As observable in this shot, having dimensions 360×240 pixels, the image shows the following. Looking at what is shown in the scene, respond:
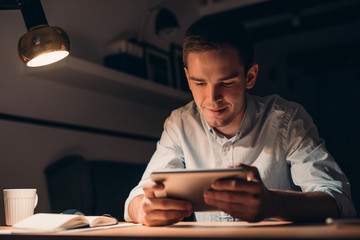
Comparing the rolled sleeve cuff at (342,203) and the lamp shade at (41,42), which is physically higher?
the lamp shade at (41,42)

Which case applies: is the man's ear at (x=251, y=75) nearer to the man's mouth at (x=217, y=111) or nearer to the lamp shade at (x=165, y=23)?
the man's mouth at (x=217, y=111)

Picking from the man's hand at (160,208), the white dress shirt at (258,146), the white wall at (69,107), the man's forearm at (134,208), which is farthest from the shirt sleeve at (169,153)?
→ the white wall at (69,107)

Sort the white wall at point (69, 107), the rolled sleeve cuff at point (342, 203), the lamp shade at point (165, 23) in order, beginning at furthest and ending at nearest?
the lamp shade at point (165, 23) < the white wall at point (69, 107) < the rolled sleeve cuff at point (342, 203)

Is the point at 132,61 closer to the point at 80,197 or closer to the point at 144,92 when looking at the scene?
the point at 144,92

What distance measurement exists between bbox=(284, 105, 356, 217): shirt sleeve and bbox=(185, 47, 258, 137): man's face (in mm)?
238

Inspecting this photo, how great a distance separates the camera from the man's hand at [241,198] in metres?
1.00

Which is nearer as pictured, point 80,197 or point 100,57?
point 80,197

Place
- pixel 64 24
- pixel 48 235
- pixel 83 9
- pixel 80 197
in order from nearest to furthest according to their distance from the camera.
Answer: pixel 48 235, pixel 80 197, pixel 64 24, pixel 83 9

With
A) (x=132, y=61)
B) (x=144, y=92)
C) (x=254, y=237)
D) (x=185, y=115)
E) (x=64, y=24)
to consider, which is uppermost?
(x=64, y=24)

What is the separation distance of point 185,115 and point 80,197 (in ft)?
2.49

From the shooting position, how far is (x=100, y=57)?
2627 mm

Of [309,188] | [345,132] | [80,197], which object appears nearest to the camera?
[309,188]

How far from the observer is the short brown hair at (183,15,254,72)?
4.71 feet

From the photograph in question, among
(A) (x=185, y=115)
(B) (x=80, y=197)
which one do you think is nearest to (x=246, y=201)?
(A) (x=185, y=115)
